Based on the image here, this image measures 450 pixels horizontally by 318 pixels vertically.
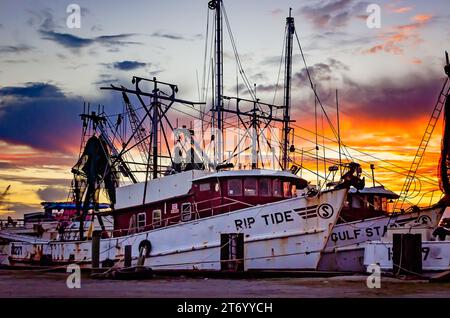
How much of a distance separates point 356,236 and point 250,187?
5074mm

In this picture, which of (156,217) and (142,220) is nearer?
(156,217)

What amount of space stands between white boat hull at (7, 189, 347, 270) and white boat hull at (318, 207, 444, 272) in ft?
4.18

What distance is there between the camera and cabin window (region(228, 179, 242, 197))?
25922mm

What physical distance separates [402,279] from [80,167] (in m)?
21.9

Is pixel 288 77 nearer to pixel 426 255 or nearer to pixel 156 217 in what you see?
pixel 156 217

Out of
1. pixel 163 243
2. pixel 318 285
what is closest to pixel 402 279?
pixel 318 285

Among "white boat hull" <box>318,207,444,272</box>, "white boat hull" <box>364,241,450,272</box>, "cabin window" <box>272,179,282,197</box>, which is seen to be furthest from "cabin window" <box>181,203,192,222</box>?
"white boat hull" <box>364,241,450,272</box>

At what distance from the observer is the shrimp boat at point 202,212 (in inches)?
933

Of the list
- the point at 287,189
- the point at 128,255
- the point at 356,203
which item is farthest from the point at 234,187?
the point at 356,203

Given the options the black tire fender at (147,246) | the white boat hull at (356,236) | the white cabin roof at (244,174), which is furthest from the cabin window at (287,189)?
the black tire fender at (147,246)

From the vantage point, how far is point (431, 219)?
2581cm

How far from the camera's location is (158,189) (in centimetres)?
2897

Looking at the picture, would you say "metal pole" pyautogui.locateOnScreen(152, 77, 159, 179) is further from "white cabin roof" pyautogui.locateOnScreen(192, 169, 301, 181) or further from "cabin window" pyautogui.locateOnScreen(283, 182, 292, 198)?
"cabin window" pyautogui.locateOnScreen(283, 182, 292, 198)
